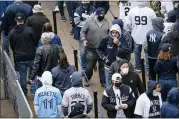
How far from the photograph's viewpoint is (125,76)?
43.4ft

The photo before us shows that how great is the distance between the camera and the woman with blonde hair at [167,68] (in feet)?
45.1

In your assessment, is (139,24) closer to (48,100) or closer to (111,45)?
(111,45)

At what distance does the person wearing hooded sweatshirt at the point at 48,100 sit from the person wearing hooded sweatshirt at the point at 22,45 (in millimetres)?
2026

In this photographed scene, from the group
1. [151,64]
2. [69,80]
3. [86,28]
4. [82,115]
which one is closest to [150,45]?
[151,64]

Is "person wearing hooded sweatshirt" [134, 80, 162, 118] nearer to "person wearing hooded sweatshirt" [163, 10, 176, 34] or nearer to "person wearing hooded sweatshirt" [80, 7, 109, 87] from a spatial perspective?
"person wearing hooded sweatshirt" [80, 7, 109, 87]

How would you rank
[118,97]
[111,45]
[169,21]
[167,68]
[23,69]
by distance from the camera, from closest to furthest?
1. [118,97]
2. [167,68]
3. [111,45]
4. [23,69]
5. [169,21]

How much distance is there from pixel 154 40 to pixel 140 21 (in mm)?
1083

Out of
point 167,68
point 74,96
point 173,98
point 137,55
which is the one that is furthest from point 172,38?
point 74,96

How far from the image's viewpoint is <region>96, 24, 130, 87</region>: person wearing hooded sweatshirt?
14383 millimetres

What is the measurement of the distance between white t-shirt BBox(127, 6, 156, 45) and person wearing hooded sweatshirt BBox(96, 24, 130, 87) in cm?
153

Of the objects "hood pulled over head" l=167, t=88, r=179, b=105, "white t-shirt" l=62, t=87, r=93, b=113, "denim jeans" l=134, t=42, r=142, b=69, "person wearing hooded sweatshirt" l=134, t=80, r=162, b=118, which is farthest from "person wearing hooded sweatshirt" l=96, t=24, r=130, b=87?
"hood pulled over head" l=167, t=88, r=179, b=105

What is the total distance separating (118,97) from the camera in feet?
41.4

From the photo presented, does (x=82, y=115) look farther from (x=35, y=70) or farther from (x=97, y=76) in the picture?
(x=97, y=76)

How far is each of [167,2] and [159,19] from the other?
7.55ft
